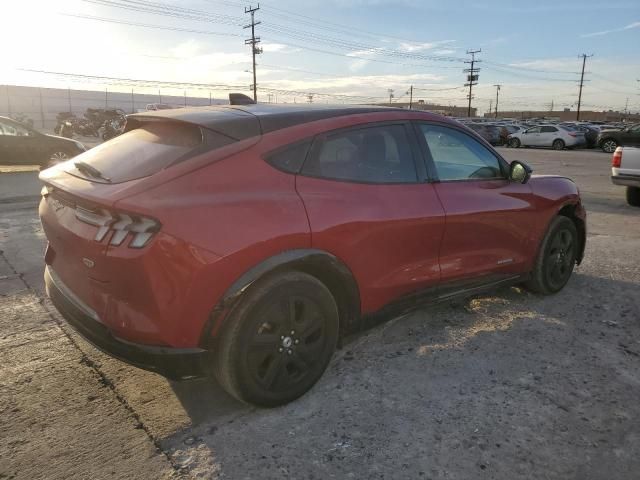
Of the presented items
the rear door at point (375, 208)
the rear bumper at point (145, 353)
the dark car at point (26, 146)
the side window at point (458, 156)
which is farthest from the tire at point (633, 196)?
the dark car at point (26, 146)

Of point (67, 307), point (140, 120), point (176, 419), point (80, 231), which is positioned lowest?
point (176, 419)

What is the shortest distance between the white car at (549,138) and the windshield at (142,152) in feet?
101

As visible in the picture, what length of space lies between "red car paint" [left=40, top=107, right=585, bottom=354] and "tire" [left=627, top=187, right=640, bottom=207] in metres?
8.13

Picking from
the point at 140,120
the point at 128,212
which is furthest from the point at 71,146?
the point at 128,212

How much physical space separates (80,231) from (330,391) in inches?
63.8

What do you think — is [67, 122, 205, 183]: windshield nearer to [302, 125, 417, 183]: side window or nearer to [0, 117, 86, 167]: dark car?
[302, 125, 417, 183]: side window

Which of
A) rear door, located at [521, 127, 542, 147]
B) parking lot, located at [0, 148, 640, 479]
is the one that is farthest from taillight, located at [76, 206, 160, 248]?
rear door, located at [521, 127, 542, 147]

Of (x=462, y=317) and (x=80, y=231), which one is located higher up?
(x=80, y=231)

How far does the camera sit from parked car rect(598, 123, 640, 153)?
23055 millimetres

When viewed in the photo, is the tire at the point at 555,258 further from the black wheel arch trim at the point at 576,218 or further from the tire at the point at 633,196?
the tire at the point at 633,196

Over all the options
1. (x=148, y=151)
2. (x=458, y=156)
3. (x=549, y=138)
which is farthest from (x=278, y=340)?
(x=549, y=138)

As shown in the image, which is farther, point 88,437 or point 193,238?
point 88,437

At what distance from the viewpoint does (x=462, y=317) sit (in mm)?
4055

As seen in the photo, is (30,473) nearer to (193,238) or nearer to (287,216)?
(193,238)
